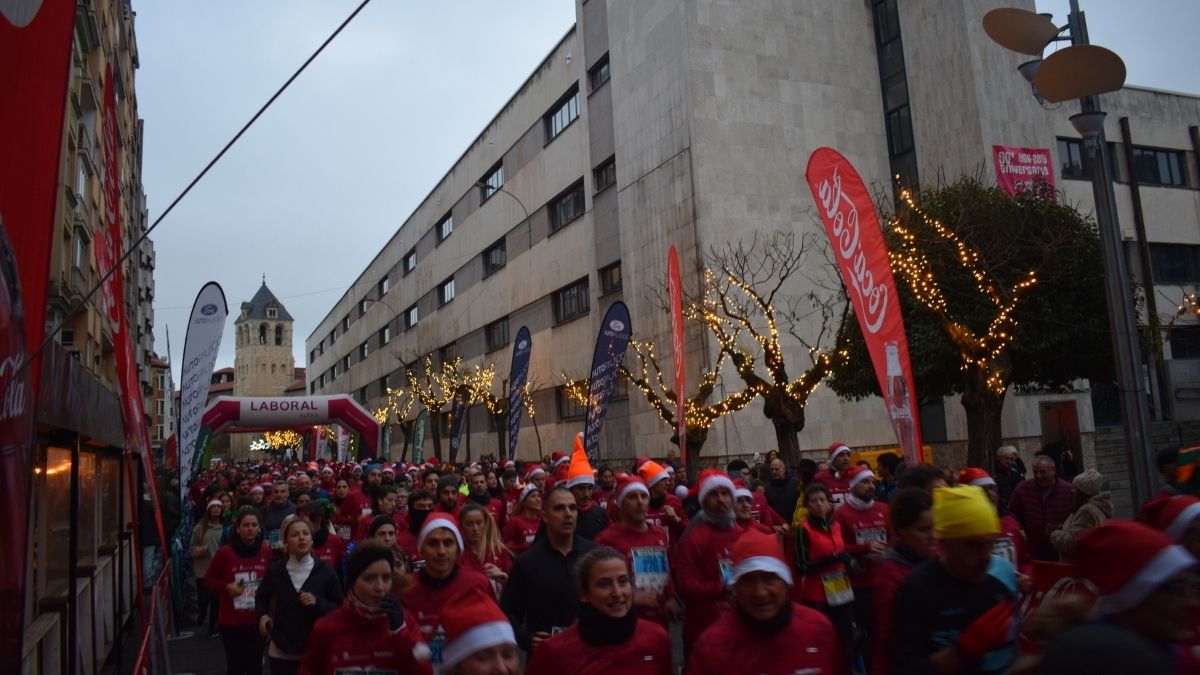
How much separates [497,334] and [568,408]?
8.79 metres

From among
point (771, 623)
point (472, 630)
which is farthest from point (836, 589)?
point (472, 630)

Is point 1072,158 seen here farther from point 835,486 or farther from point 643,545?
point 643,545

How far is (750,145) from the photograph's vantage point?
28.2m

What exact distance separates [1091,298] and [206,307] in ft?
68.3

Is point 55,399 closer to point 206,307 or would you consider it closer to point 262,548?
point 262,548

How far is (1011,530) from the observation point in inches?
239

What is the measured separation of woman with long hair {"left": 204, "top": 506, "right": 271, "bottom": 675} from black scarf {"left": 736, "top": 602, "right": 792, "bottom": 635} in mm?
4999

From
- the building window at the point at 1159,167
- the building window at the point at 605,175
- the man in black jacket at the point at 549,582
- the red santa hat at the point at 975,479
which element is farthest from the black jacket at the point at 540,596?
the building window at the point at 1159,167

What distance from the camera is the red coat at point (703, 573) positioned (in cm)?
603

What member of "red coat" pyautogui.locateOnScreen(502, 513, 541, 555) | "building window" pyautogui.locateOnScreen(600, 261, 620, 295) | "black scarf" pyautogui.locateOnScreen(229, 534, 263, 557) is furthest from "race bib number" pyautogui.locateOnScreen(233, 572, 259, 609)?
"building window" pyautogui.locateOnScreen(600, 261, 620, 295)

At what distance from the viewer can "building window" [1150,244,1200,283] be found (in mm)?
31562

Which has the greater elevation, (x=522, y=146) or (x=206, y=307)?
(x=522, y=146)

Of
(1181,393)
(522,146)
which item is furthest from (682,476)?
(522,146)

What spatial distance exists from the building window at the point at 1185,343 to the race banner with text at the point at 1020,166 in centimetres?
837
